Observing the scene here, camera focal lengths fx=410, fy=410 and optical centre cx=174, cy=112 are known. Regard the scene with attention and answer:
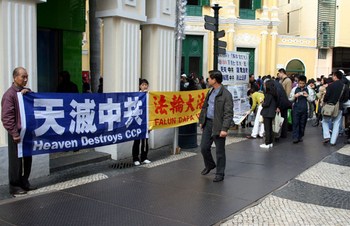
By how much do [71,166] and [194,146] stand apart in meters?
3.49

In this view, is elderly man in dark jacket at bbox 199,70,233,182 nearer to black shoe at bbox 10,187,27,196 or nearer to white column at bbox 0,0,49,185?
white column at bbox 0,0,49,185

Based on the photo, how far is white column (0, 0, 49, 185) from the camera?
6.25 metres

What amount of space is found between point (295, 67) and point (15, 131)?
24.0m

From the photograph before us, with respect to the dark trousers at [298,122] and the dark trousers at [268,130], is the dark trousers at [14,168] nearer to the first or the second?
the dark trousers at [268,130]

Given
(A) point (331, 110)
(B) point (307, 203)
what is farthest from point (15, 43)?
(A) point (331, 110)

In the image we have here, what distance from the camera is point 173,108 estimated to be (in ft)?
29.5

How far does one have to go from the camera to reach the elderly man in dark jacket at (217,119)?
22.6 feet

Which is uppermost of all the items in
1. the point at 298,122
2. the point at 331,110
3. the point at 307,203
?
the point at 331,110

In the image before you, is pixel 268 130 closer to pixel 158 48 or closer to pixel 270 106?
pixel 270 106

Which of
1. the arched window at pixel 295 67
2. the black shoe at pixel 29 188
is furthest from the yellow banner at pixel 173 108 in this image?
the arched window at pixel 295 67

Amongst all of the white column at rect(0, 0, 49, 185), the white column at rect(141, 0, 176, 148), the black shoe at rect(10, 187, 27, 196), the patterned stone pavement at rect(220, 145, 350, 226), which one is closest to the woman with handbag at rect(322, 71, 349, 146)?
the patterned stone pavement at rect(220, 145, 350, 226)

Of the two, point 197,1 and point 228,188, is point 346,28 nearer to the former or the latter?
point 197,1

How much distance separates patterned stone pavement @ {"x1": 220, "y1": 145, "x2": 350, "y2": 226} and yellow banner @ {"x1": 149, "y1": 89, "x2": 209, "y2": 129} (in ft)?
9.57

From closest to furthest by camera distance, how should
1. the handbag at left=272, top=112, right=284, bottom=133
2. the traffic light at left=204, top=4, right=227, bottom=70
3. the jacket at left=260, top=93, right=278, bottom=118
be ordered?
the jacket at left=260, top=93, right=278, bottom=118, the traffic light at left=204, top=4, right=227, bottom=70, the handbag at left=272, top=112, right=284, bottom=133
